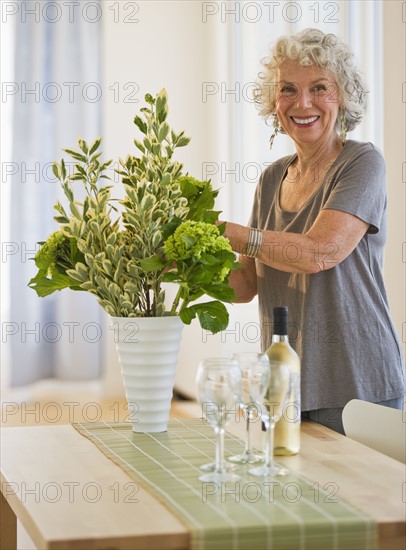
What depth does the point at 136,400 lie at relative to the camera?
192 cm

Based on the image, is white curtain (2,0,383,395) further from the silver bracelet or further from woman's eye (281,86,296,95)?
the silver bracelet

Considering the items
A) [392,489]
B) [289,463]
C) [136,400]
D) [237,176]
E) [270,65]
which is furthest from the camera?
[237,176]

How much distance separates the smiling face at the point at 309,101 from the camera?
92.6 inches

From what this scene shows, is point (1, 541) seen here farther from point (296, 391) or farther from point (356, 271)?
point (356, 271)

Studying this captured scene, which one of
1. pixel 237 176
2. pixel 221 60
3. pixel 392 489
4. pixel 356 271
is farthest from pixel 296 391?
pixel 221 60

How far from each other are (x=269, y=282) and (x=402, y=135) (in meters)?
1.60

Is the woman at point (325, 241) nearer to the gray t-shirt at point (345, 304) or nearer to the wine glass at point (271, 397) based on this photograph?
the gray t-shirt at point (345, 304)

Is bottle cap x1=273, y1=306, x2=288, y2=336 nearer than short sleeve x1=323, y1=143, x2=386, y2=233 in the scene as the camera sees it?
Yes

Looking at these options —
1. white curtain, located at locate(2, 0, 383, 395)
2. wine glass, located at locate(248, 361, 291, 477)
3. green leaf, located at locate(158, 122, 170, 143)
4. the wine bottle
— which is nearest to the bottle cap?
the wine bottle

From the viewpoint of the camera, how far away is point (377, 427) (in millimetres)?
1920

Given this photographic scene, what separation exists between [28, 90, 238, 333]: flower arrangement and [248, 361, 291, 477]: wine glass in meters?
0.31

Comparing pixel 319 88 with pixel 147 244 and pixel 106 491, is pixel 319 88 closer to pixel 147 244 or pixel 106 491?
pixel 147 244

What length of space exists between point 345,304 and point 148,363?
564 millimetres

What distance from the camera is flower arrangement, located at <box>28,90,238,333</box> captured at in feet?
5.88
